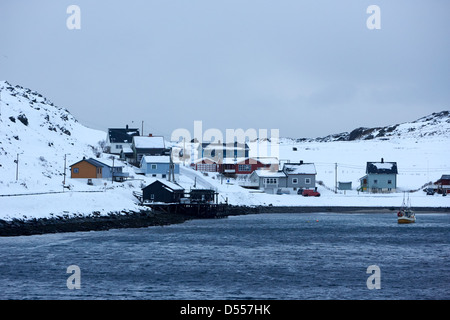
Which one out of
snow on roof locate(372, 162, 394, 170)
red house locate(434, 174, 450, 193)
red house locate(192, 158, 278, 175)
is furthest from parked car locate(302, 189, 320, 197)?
red house locate(434, 174, 450, 193)

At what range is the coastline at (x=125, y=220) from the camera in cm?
4869

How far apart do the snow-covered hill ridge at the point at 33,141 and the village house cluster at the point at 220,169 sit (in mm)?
4590

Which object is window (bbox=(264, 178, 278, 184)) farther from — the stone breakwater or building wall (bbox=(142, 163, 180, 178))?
the stone breakwater

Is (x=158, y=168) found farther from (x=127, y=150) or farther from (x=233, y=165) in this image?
(x=233, y=165)

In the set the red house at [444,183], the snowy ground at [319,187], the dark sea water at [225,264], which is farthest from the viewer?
the red house at [444,183]

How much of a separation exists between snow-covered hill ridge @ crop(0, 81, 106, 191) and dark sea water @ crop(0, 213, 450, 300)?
19.6 meters

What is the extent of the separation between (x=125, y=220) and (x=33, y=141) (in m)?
36.5

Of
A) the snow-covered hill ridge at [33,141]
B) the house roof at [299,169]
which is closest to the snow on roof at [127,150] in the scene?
the snow-covered hill ridge at [33,141]

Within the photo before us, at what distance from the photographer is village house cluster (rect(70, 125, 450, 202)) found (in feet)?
267

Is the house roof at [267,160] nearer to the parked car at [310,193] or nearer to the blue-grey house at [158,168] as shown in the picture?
the parked car at [310,193]

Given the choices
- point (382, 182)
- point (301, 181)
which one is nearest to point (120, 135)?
point (301, 181)

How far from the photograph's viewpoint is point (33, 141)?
92500mm
